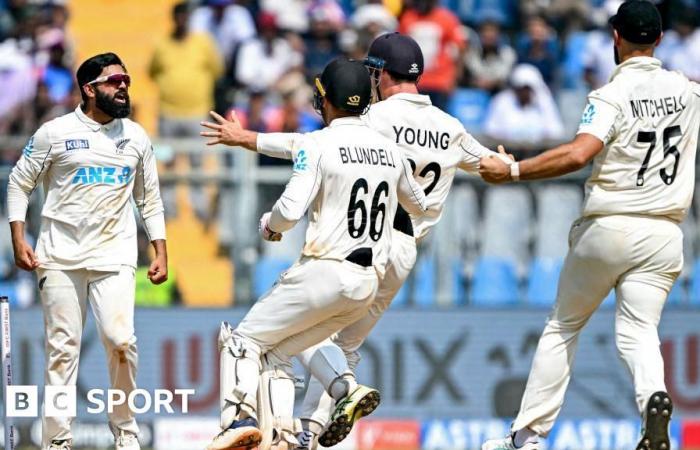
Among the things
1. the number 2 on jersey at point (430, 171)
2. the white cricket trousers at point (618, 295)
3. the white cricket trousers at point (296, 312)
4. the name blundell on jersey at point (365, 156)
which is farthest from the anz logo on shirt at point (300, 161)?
the white cricket trousers at point (618, 295)

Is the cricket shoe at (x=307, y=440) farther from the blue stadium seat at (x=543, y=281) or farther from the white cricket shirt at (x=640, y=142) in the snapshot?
the blue stadium seat at (x=543, y=281)


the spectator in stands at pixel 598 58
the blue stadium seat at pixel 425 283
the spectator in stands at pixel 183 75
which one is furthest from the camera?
the spectator in stands at pixel 598 58

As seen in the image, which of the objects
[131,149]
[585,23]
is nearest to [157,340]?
[131,149]

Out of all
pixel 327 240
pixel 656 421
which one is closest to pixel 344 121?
pixel 327 240

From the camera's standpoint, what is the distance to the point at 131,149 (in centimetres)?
1049

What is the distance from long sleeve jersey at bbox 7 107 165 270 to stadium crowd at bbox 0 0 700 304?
6.19m

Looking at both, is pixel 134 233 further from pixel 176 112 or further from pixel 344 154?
pixel 176 112

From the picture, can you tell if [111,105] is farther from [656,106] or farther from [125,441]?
[656,106]

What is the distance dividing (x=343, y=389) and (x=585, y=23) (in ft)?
35.5

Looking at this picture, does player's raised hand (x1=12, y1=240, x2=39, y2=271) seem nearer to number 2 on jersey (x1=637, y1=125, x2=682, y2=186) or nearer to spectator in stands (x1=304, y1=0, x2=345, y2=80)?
number 2 on jersey (x1=637, y1=125, x2=682, y2=186)

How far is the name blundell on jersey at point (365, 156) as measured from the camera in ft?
31.0

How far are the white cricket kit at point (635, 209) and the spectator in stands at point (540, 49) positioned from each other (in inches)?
329

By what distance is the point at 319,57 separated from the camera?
18500 mm

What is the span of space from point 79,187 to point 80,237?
346 millimetres
